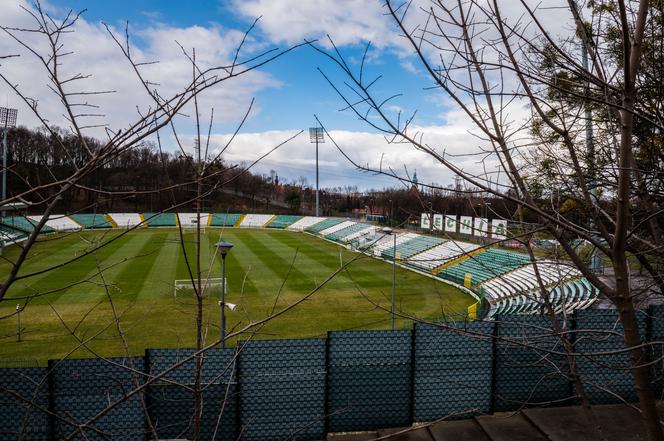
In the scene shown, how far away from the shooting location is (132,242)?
39.9 m

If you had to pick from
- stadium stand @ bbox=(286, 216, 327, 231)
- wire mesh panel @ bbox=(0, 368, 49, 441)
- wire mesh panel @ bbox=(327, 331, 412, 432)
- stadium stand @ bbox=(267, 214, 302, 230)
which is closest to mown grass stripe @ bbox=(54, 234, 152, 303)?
wire mesh panel @ bbox=(0, 368, 49, 441)

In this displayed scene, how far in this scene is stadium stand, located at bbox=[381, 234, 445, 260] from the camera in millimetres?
35103

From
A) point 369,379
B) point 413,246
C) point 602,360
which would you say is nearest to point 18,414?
point 369,379

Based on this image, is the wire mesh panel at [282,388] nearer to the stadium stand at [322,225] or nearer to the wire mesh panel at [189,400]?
the wire mesh panel at [189,400]

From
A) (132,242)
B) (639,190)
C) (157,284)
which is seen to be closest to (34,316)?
(157,284)

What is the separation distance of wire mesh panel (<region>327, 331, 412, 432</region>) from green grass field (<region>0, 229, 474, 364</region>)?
125cm

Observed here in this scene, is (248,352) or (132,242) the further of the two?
(132,242)

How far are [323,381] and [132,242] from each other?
125 feet

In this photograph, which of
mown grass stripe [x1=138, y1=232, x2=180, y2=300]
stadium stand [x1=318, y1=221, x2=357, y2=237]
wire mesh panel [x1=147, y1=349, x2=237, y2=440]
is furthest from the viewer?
stadium stand [x1=318, y1=221, x2=357, y2=237]

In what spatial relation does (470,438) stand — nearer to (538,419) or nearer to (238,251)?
(538,419)

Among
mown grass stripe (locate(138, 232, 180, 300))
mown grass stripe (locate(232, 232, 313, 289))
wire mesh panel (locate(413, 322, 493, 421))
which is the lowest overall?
mown grass stripe (locate(138, 232, 180, 300))

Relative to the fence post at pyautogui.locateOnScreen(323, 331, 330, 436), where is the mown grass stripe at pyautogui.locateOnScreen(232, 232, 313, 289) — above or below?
below

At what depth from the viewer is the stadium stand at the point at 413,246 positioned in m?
35.1

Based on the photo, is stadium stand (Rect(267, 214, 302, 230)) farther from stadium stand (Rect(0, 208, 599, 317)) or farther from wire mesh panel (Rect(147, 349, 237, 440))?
wire mesh panel (Rect(147, 349, 237, 440))
